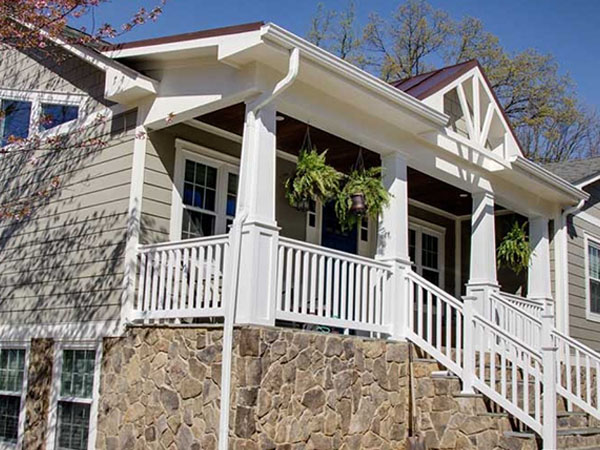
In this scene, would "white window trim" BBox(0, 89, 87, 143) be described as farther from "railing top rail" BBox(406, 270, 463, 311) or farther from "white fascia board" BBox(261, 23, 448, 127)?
"railing top rail" BBox(406, 270, 463, 311)

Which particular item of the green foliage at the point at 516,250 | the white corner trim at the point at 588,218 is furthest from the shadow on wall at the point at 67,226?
the white corner trim at the point at 588,218

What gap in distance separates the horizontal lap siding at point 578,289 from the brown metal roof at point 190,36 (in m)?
7.52

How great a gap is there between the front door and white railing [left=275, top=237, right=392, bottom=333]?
7.42ft

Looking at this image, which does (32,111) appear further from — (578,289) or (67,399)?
(578,289)

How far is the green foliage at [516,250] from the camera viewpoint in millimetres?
10609

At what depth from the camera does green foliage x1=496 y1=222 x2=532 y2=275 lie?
1061 cm

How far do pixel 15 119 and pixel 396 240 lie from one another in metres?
5.43

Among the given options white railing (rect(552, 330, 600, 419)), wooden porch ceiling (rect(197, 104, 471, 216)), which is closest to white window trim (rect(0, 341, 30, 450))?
wooden porch ceiling (rect(197, 104, 471, 216))

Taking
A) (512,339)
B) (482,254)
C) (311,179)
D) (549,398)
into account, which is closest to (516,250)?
(482,254)

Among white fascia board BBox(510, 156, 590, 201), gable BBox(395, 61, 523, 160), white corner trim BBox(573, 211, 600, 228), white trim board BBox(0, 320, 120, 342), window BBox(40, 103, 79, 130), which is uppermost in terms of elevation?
gable BBox(395, 61, 523, 160)

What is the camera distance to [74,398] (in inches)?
302

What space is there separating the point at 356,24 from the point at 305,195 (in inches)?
776

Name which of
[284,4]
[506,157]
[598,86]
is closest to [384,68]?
[284,4]

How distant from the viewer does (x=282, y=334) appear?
6168 millimetres
